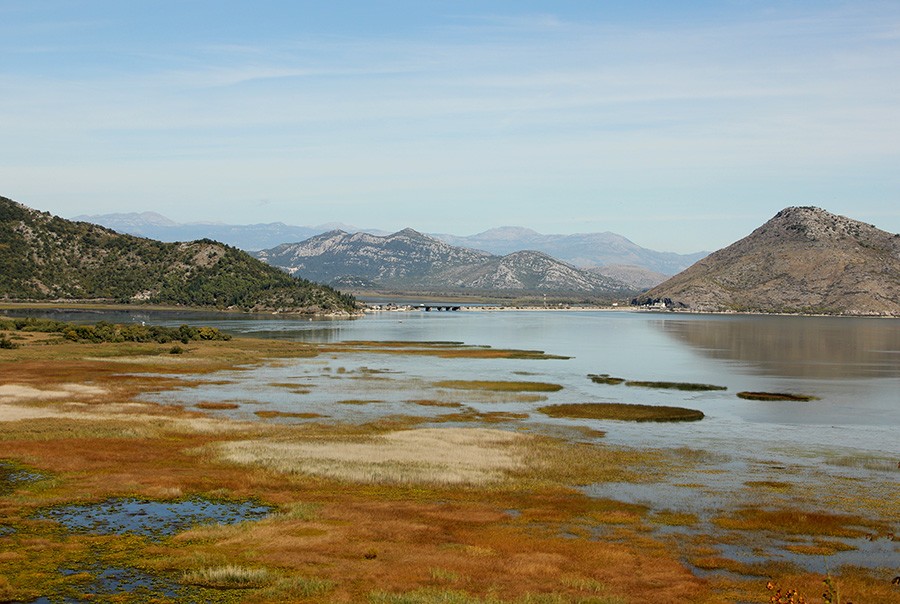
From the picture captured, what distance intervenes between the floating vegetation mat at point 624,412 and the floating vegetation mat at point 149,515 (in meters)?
42.4

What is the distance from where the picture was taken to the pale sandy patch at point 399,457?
51625mm

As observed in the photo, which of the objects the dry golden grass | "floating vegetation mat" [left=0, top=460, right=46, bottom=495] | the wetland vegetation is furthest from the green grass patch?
"floating vegetation mat" [left=0, top=460, right=46, bottom=495]

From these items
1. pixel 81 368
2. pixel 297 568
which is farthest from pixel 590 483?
pixel 81 368

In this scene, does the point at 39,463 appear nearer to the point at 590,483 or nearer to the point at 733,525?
the point at 590,483

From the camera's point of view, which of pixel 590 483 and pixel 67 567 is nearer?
pixel 67 567

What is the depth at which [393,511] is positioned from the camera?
43594 millimetres

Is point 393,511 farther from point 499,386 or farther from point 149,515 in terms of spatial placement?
point 499,386

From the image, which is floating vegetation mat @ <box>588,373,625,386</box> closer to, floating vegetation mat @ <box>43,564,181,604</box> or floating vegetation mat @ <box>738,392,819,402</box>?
floating vegetation mat @ <box>738,392,819,402</box>

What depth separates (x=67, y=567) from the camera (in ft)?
110

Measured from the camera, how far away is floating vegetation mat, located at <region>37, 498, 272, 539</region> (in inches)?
1547

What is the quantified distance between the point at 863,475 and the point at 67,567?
153 ft

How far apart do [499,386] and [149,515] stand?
66.1 m

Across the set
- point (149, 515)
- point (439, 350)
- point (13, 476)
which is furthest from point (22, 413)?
point (439, 350)

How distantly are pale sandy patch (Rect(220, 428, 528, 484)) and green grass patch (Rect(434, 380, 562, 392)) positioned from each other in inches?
1392
